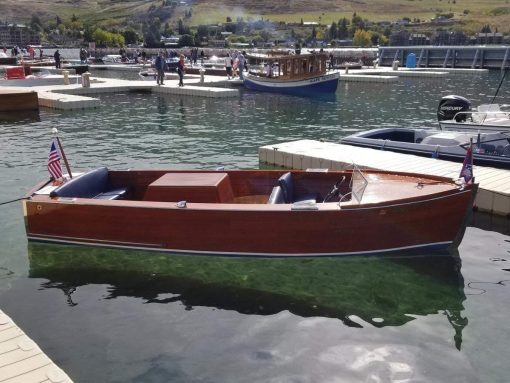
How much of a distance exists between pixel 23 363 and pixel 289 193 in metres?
6.29

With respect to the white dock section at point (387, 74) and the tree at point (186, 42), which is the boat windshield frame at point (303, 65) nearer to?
the white dock section at point (387, 74)

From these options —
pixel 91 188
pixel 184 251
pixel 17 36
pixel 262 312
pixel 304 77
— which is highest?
pixel 17 36

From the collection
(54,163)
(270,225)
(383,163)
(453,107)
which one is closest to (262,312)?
(270,225)

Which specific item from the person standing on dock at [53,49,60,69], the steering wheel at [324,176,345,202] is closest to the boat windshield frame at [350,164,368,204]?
the steering wheel at [324,176,345,202]

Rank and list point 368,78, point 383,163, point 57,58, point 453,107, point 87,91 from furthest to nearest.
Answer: point 57,58 → point 368,78 → point 87,91 → point 453,107 → point 383,163

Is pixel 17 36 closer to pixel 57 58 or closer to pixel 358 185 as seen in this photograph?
pixel 57 58

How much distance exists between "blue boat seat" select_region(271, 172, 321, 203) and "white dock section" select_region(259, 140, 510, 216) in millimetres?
3594

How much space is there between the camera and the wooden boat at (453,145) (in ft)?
49.9

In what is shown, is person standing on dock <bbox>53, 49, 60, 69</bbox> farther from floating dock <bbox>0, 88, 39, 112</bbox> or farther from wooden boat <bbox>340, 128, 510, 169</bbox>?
wooden boat <bbox>340, 128, 510, 169</bbox>

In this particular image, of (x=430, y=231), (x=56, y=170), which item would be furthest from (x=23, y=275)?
(x=430, y=231)

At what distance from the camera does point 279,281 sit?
9188mm

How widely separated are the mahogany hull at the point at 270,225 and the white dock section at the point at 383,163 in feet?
10.8

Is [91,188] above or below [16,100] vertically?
below

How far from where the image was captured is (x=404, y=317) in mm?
8070
